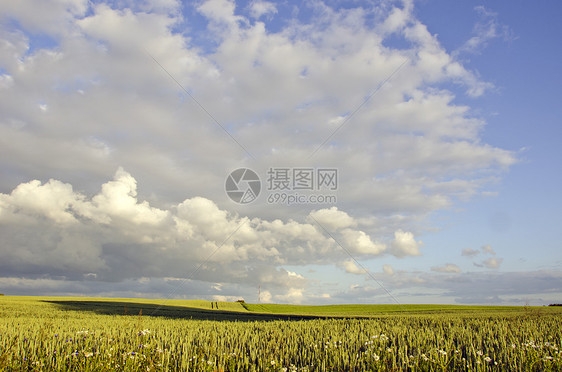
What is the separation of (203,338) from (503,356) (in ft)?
29.3

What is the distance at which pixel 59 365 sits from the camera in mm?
7930

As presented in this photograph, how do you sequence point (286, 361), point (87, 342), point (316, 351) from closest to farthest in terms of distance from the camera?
point (286, 361) → point (316, 351) → point (87, 342)

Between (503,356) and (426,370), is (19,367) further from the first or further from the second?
(503,356)

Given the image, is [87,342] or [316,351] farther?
[87,342]

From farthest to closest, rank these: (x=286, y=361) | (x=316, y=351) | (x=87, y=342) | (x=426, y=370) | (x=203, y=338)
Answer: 1. (x=203, y=338)
2. (x=87, y=342)
3. (x=316, y=351)
4. (x=286, y=361)
5. (x=426, y=370)

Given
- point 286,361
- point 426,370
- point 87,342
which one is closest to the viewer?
point 426,370

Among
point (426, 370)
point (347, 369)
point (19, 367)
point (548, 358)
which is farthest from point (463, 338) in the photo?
point (19, 367)

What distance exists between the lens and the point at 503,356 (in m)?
9.54

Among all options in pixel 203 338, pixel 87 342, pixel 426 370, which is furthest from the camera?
pixel 203 338

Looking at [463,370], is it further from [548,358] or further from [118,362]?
[118,362]

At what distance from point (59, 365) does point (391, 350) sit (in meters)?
7.80

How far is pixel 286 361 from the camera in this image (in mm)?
8578

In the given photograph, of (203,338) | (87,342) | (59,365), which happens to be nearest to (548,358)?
(203,338)

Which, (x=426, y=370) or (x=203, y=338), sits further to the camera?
(x=203, y=338)
